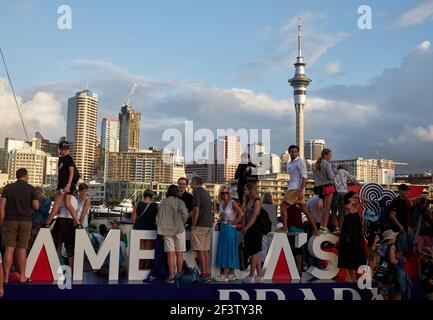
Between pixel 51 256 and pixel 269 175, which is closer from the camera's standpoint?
pixel 51 256

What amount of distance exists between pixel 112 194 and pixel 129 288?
144 m

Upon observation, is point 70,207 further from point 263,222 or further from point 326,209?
point 326,209

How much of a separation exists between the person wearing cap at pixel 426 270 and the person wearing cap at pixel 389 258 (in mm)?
632

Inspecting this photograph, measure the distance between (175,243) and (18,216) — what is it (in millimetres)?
2475

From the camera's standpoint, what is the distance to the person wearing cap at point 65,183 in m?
8.03

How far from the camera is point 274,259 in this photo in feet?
27.5

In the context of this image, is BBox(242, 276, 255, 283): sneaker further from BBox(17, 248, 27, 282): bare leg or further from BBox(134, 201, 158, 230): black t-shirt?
BBox(17, 248, 27, 282): bare leg

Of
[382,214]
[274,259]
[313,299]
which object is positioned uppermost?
[382,214]

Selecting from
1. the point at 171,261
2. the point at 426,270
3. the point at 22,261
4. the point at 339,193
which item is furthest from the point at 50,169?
the point at 426,270

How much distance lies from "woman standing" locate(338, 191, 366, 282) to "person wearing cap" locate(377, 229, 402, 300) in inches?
15.9

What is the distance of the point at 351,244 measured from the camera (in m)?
8.52

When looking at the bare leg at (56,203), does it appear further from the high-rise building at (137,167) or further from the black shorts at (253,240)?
the high-rise building at (137,167)

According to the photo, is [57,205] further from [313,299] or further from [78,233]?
[313,299]

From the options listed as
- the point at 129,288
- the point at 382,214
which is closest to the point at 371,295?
the point at 382,214
